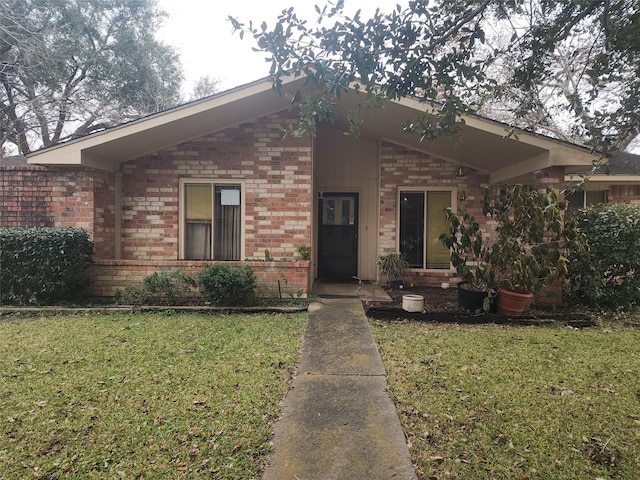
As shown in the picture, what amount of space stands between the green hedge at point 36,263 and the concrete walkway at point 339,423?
14.0 feet


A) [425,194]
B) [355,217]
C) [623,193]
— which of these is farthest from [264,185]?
[623,193]

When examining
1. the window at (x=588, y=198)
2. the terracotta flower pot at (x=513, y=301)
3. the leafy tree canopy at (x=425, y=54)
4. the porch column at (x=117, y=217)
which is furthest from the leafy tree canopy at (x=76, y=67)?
the window at (x=588, y=198)

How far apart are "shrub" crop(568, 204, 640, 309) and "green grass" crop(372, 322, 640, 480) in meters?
1.31

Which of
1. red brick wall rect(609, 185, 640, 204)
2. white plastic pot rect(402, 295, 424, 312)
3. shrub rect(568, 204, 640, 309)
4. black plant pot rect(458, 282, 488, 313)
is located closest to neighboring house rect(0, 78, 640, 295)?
shrub rect(568, 204, 640, 309)

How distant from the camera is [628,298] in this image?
6059 mm

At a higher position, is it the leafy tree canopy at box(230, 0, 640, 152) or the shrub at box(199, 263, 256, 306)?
the leafy tree canopy at box(230, 0, 640, 152)

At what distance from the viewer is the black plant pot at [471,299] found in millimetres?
6055

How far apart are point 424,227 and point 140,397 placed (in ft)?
22.3

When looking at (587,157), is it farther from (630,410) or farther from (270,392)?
(270,392)

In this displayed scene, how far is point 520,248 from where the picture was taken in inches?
229

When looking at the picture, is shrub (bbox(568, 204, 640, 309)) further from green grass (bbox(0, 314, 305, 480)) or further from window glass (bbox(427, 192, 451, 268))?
green grass (bbox(0, 314, 305, 480))

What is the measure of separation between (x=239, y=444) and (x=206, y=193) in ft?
18.5

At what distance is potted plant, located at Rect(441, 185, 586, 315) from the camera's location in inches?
217

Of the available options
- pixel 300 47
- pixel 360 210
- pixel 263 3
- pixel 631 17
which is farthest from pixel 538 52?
pixel 360 210
